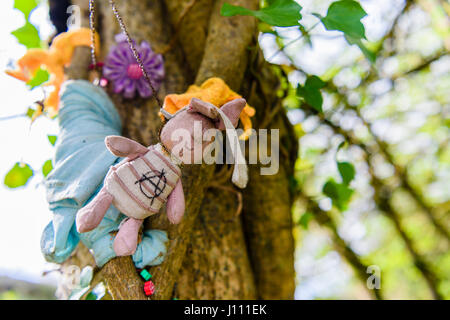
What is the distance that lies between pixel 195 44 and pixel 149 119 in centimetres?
31

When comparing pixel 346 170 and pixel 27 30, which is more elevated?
pixel 27 30

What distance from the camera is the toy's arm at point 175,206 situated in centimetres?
56

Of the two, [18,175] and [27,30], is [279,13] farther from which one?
[18,175]

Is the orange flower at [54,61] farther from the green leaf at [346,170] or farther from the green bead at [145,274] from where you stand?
the green leaf at [346,170]

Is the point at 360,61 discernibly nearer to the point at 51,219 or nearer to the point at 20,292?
the point at 51,219

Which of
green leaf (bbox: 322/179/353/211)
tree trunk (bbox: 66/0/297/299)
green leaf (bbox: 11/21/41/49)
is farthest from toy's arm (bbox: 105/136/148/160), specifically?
green leaf (bbox: 322/179/353/211)

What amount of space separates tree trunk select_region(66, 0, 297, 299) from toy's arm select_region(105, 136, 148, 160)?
0.72ft

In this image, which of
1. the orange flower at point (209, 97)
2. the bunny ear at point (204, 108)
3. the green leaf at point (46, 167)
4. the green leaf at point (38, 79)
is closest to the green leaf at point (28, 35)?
the green leaf at point (38, 79)

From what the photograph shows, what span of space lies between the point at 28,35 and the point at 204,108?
643mm

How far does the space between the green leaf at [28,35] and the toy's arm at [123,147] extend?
571mm

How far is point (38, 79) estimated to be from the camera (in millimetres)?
829

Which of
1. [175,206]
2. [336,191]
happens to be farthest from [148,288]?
[336,191]

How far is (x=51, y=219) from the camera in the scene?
651 millimetres
